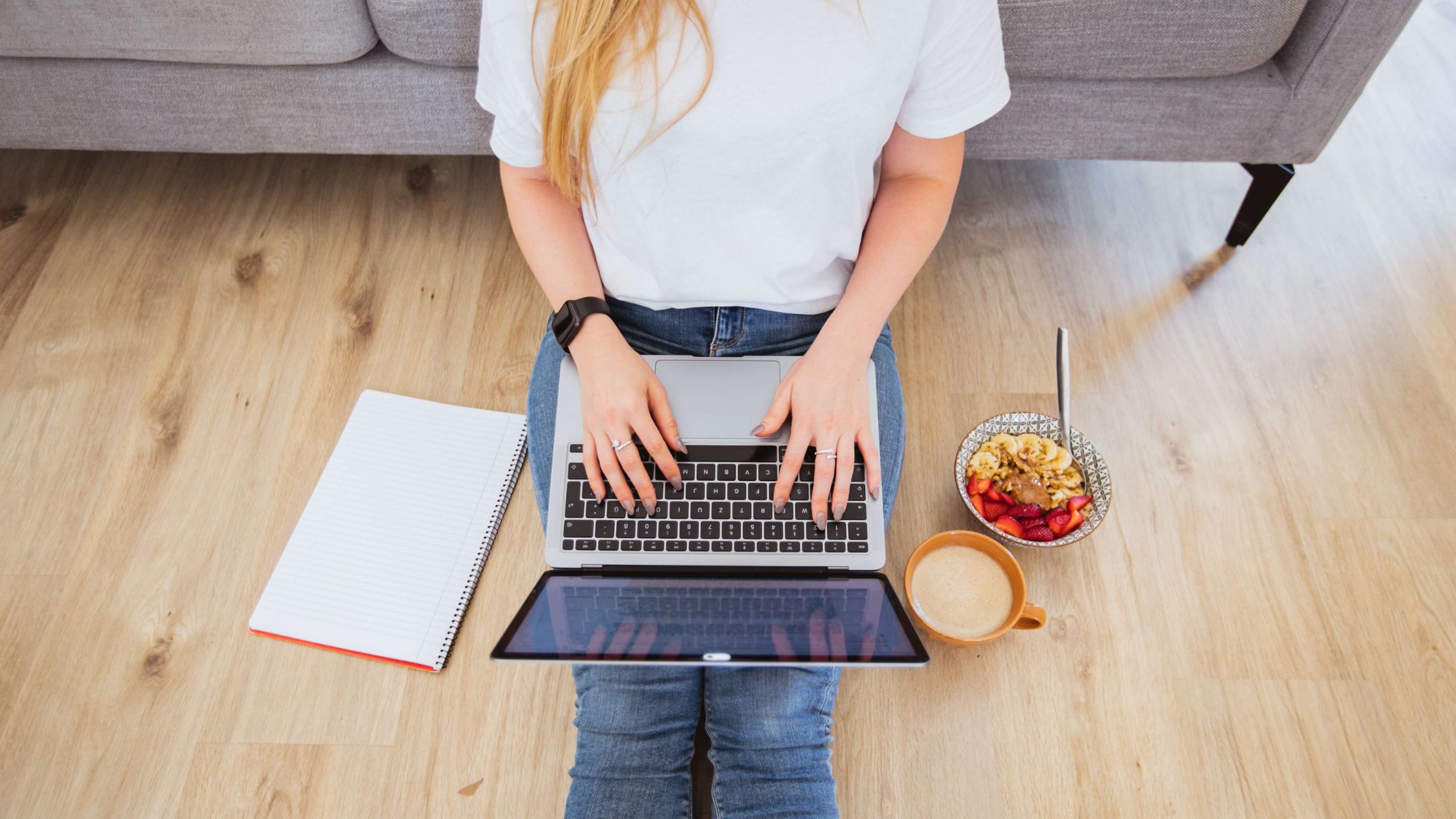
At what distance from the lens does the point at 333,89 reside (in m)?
1.21

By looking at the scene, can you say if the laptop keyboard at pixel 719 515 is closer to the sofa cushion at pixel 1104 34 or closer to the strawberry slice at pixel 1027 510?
the strawberry slice at pixel 1027 510

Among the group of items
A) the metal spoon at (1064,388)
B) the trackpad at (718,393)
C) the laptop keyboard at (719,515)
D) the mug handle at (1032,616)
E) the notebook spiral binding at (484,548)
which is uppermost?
the trackpad at (718,393)

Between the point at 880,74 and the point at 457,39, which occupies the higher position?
the point at 880,74

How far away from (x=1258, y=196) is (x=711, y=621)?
114 centimetres

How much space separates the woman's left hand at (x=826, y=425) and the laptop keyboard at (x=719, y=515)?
0.01m

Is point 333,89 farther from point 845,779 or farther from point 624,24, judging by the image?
point 845,779

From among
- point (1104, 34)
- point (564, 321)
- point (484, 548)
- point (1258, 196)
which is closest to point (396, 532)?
point (484, 548)

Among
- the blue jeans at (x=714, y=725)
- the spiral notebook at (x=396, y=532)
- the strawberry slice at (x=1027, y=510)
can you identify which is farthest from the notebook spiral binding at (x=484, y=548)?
the strawberry slice at (x=1027, y=510)

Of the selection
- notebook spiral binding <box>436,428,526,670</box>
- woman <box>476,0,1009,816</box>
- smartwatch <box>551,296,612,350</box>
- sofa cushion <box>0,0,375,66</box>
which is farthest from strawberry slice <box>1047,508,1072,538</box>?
sofa cushion <box>0,0,375,66</box>

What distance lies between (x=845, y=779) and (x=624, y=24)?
85 centimetres

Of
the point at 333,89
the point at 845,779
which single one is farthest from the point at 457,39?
the point at 845,779

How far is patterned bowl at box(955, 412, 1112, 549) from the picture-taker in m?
1.05

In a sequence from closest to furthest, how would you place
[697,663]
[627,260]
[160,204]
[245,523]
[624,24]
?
[624,24] → [697,663] → [627,260] → [245,523] → [160,204]

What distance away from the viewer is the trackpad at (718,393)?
0.89 m
